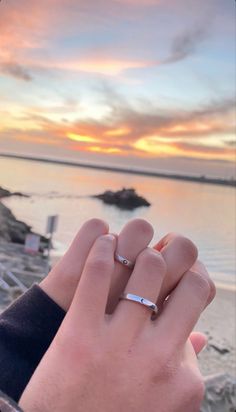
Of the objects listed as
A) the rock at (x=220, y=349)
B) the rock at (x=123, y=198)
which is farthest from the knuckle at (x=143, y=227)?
the rock at (x=220, y=349)

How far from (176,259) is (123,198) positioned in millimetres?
758

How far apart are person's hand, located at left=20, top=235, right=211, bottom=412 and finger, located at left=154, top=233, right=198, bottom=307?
0.06ft

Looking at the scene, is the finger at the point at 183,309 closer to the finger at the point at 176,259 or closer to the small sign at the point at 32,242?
the finger at the point at 176,259

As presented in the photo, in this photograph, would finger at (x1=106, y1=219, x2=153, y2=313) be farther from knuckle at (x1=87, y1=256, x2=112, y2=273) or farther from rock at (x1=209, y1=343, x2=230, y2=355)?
rock at (x1=209, y1=343, x2=230, y2=355)

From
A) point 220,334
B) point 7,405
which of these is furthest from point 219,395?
point 220,334

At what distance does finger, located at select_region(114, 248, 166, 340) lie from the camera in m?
0.27

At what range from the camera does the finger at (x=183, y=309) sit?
274 millimetres

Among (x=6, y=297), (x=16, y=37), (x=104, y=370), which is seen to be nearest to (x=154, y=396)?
(x=104, y=370)

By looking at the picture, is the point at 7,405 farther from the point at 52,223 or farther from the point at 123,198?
the point at 52,223

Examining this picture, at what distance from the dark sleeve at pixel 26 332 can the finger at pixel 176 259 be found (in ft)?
0.22

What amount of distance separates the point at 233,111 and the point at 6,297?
2.85 ft

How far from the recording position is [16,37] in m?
0.68

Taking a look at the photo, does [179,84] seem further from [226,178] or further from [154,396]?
[154,396]

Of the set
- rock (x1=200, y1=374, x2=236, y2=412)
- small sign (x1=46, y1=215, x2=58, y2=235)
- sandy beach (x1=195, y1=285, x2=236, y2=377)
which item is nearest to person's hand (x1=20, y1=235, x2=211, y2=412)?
rock (x1=200, y1=374, x2=236, y2=412)
